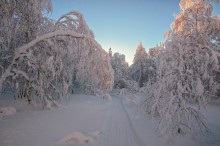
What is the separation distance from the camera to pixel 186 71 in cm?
954

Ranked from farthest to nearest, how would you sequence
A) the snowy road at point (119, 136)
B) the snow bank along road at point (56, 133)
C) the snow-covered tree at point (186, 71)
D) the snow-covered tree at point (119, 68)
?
the snow-covered tree at point (119, 68)
the snow-covered tree at point (186, 71)
the snowy road at point (119, 136)
the snow bank along road at point (56, 133)

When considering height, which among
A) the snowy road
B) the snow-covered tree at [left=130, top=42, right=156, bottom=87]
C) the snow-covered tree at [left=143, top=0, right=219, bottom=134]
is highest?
the snow-covered tree at [left=130, top=42, right=156, bottom=87]

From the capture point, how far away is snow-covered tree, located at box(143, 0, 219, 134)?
910 centimetres

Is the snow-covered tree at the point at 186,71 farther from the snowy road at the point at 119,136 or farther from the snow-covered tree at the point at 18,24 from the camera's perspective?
the snow-covered tree at the point at 18,24

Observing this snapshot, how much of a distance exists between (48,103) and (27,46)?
349 inches

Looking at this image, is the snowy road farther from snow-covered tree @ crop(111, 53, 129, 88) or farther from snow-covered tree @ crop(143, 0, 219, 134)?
snow-covered tree @ crop(111, 53, 129, 88)

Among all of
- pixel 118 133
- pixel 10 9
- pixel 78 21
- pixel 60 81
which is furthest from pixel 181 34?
pixel 60 81

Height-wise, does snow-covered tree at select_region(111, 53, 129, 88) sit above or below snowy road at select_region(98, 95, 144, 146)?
above

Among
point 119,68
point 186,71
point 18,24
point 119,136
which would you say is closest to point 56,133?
point 119,136

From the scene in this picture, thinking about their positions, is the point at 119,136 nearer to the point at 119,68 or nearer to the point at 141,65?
the point at 141,65

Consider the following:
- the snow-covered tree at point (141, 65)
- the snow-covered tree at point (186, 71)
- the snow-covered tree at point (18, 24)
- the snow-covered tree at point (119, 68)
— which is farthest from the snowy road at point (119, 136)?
the snow-covered tree at point (119, 68)

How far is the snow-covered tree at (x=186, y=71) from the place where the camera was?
910 centimetres

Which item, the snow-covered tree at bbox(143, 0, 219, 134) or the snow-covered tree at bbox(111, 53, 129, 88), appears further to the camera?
the snow-covered tree at bbox(111, 53, 129, 88)

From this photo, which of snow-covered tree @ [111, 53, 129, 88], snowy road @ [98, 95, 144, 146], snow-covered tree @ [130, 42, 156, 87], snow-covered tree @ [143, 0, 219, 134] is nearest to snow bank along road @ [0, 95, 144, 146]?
snowy road @ [98, 95, 144, 146]
